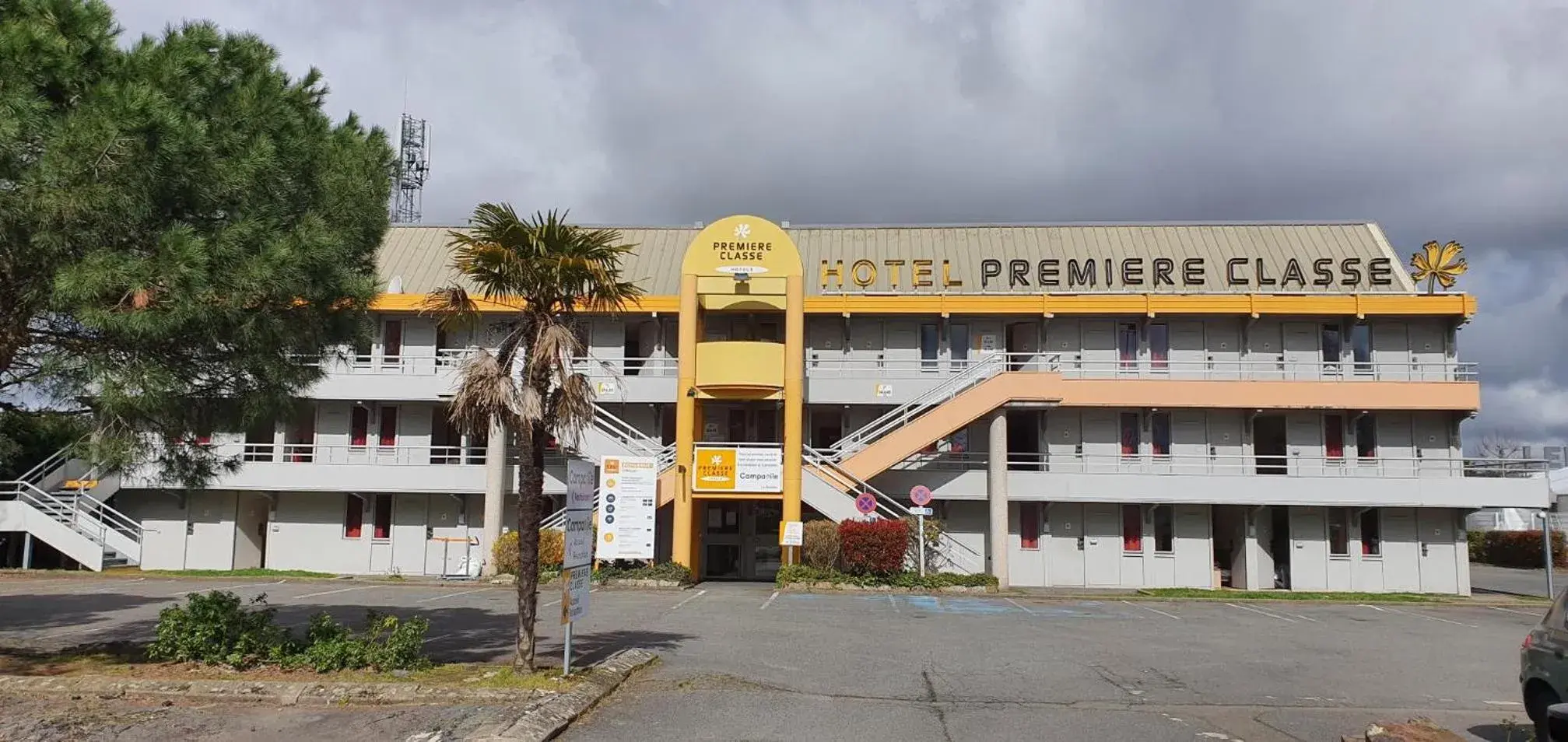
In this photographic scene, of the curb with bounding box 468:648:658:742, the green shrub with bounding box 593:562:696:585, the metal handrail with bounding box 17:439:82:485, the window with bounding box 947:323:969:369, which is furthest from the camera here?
the window with bounding box 947:323:969:369

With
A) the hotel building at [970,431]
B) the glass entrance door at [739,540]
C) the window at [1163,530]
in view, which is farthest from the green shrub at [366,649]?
the window at [1163,530]

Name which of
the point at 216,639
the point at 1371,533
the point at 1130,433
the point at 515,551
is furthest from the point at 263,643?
the point at 1371,533

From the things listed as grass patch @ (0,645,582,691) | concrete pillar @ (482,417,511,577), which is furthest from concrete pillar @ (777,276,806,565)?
grass patch @ (0,645,582,691)

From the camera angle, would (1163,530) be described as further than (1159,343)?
No

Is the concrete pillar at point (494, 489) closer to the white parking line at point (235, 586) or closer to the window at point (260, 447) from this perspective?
the white parking line at point (235, 586)

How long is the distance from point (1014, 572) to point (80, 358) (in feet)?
84.9

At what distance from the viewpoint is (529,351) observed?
1219 centimetres

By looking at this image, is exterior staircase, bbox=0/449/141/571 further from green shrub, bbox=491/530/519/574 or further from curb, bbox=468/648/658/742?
curb, bbox=468/648/658/742

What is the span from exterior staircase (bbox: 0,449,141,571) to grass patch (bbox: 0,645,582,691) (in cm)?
1854

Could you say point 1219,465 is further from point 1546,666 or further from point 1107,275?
point 1546,666

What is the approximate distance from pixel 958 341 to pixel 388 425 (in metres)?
18.6

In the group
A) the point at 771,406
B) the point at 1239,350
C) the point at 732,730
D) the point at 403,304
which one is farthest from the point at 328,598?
the point at 1239,350

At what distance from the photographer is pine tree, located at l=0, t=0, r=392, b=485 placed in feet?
30.8

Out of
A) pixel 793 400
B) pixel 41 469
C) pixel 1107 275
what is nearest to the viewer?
pixel 793 400
